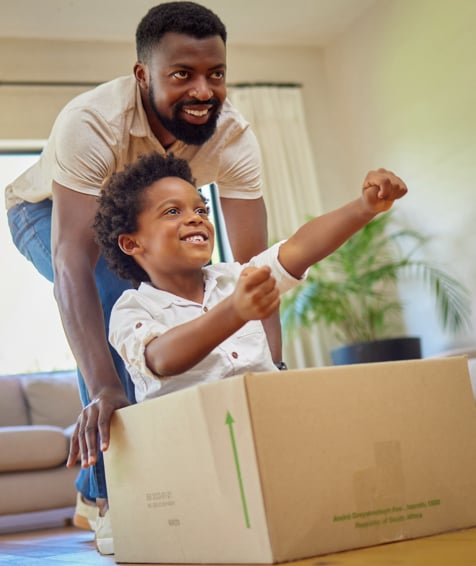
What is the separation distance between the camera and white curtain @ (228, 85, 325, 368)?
5.62 metres

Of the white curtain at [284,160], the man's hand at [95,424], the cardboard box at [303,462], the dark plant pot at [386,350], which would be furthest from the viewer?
the white curtain at [284,160]

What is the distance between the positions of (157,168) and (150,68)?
42 centimetres

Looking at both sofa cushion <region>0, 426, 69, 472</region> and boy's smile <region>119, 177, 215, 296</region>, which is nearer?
boy's smile <region>119, 177, 215, 296</region>

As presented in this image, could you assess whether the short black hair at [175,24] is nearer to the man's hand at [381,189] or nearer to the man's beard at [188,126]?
the man's beard at [188,126]

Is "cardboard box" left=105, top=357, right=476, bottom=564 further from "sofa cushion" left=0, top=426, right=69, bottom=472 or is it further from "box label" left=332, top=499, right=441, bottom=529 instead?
"sofa cushion" left=0, top=426, right=69, bottom=472

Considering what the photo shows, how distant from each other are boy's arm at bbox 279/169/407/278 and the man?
42 cm

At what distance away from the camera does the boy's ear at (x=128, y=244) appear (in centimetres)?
160

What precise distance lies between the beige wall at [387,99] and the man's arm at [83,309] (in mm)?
3304

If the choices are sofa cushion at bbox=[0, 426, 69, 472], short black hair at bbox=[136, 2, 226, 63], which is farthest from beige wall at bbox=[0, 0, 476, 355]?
short black hair at bbox=[136, 2, 226, 63]

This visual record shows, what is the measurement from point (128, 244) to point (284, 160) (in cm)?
421

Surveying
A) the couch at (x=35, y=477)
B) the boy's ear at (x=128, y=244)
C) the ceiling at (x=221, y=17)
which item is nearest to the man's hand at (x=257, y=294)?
the boy's ear at (x=128, y=244)

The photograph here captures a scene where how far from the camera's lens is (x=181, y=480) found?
1.20 metres

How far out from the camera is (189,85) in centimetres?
191

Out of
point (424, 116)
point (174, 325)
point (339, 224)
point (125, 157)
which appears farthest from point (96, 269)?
point (424, 116)
